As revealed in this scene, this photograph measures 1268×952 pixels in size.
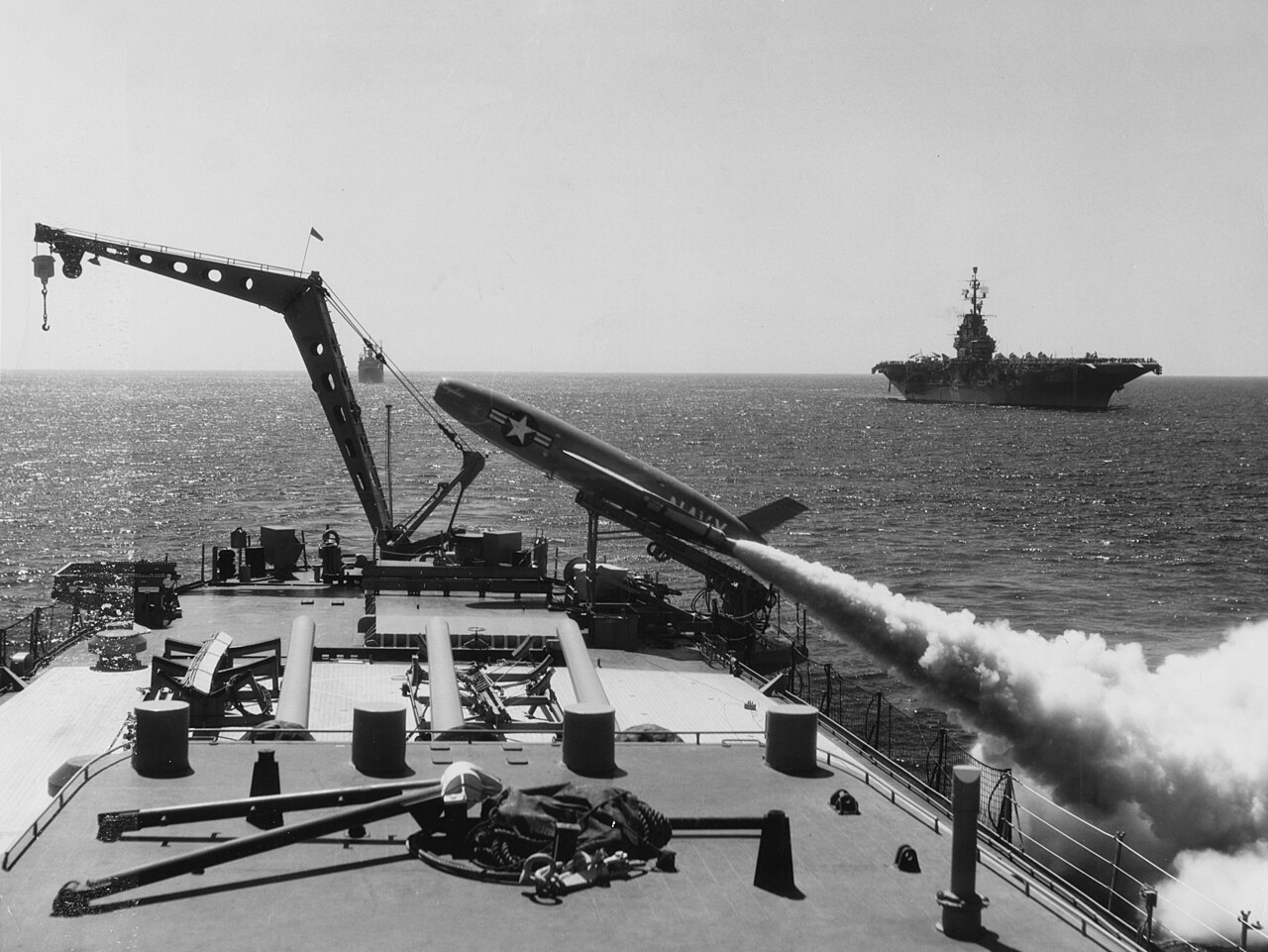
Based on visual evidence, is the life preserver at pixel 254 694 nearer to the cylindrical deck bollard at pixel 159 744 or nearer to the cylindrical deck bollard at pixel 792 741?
the cylindrical deck bollard at pixel 159 744

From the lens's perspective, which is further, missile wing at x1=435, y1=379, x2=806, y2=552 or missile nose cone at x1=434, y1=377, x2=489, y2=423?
missile nose cone at x1=434, y1=377, x2=489, y2=423

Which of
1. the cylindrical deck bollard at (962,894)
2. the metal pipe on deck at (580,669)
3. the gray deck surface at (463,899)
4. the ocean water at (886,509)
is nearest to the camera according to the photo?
the gray deck surface at (463,899)

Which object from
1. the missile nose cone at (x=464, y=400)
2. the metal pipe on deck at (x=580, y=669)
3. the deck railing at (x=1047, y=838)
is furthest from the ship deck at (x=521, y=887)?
the missile nose cone at (x=464, y=400)

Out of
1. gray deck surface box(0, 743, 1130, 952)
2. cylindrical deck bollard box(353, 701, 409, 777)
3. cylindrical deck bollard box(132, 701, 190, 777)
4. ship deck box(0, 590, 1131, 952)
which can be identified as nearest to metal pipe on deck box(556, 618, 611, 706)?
ship deck box(0, 590, 1131, 952)

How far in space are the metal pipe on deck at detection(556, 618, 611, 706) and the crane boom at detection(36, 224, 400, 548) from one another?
67.7 ft

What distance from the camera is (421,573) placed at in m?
47.5

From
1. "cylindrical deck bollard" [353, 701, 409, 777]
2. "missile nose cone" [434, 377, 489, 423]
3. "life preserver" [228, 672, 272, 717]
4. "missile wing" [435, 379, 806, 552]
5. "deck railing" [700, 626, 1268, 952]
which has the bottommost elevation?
"deck railing" [700, 626, 1268, 952]

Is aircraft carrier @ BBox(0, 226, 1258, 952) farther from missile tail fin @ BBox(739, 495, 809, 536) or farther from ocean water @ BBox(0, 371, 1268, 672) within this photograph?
ocean water @ BBox(0, 371, 1268, 672)

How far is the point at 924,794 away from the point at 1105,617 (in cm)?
4886

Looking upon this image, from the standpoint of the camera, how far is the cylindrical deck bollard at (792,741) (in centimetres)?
2194

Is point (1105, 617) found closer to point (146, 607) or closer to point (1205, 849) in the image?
point (1205, 849)

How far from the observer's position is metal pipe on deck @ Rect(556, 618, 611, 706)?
26344 millimetres

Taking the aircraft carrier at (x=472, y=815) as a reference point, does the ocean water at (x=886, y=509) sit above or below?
below

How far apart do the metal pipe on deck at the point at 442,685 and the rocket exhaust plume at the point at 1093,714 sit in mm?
15947
